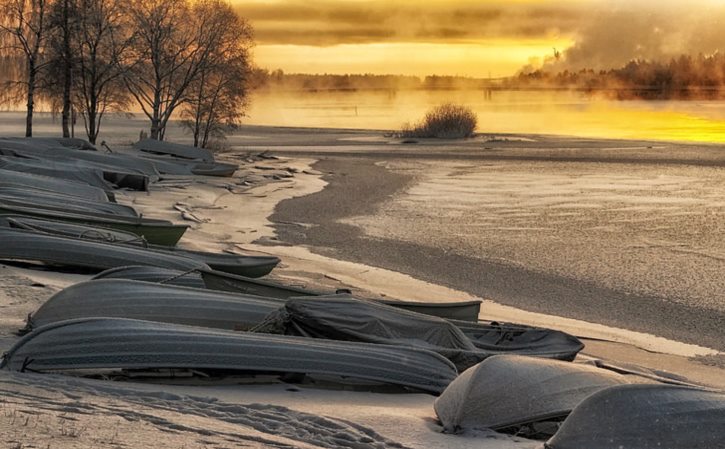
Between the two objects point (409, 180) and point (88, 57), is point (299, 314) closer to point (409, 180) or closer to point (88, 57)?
point (409, 180)

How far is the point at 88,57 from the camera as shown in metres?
46.8

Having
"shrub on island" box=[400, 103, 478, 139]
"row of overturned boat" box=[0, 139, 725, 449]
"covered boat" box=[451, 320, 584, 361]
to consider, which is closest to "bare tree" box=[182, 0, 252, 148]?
"shrub on island" box=[400, 103, 478, 139]

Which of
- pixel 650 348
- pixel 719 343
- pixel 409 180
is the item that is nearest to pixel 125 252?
pixel 650 348

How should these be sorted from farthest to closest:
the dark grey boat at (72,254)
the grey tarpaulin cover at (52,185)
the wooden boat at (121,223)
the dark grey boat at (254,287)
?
the grey tarpaulin cover at (52,185) → the wooden boat at (121,223) → the dark grey boat at (72,254) → the dark grey boat at (254,287)

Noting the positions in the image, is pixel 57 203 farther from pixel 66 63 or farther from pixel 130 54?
pixel 130 54

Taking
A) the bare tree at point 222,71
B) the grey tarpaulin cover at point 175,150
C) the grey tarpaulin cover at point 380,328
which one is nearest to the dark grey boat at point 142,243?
the grey tarpaulin cover at point 380,328

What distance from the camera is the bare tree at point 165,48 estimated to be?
48094 millimetres

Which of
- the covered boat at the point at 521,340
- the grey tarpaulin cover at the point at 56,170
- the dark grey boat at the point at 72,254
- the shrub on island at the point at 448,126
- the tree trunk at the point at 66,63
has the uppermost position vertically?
the tree trunk at the point at 66,63

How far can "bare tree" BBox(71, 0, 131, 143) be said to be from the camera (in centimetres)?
4416

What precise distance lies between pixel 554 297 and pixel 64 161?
1601 centimetres

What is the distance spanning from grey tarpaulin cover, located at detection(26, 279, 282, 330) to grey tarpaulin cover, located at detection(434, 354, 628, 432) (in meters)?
3.01

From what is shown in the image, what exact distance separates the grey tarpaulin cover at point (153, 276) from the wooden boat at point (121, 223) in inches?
178

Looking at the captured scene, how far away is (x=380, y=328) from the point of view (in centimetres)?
864

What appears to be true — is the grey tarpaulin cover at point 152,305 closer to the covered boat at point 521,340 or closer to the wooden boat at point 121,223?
the covered boat at point 521,340
